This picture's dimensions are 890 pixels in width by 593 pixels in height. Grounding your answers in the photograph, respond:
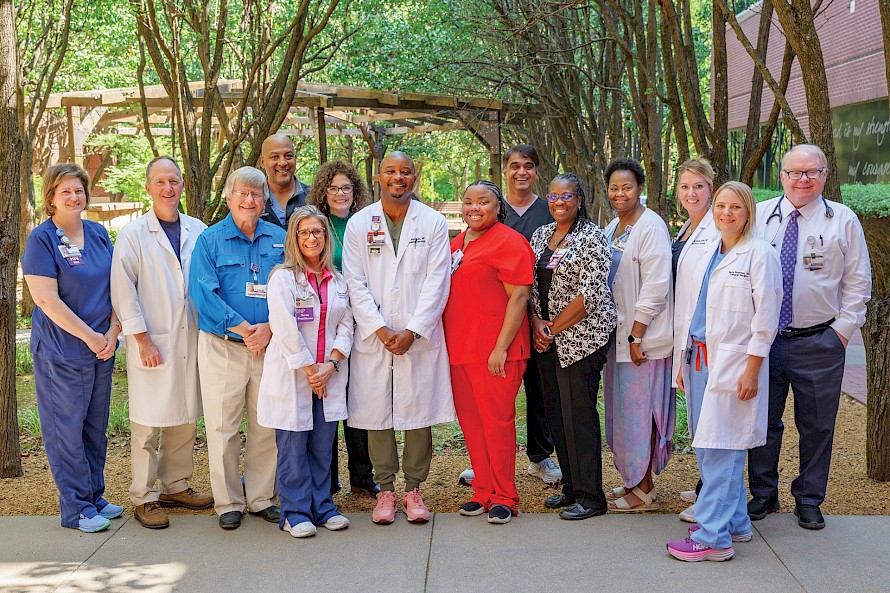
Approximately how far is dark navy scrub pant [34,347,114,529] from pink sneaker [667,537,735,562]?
3.29 metres

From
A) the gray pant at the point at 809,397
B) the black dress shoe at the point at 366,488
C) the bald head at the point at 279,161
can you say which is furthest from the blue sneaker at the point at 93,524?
the gray pant at the point at 809,397

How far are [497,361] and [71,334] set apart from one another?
2398 millimetres

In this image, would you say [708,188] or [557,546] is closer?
[557,546]

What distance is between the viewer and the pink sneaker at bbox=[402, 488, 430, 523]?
17.2 ft

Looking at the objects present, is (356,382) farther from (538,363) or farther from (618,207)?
(618,207)

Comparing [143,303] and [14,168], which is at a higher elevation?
[14,168]

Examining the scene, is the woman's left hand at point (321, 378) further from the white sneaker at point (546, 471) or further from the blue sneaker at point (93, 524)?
the white sneaker at point (546, 471)

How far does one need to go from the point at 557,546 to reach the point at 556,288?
4.66 ft

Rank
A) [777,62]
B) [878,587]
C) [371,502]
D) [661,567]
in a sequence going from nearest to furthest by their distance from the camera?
1. [878,587]
2. [661,567]
3. [371,502]
4. [777,62]

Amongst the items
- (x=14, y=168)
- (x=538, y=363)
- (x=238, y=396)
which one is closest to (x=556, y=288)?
(x=538, y=363)

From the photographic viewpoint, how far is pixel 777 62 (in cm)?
2275

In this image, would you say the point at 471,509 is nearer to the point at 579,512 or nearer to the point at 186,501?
the point at 579,512

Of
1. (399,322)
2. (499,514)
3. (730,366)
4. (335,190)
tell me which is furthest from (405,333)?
(730,366)

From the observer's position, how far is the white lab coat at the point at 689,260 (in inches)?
192
